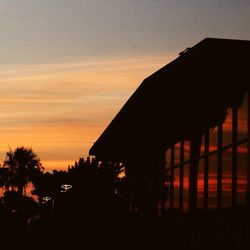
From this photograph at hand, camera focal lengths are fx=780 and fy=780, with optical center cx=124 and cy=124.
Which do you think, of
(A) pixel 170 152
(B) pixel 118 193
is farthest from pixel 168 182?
(B) pixel 118 193

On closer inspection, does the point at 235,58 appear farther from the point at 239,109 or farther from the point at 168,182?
the point at 168,182

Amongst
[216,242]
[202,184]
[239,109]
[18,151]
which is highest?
[18,151]

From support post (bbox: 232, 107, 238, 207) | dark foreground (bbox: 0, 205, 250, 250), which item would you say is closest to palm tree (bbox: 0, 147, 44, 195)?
dark foreground (bbox: 0, 205, 250, 250)

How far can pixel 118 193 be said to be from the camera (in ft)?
86.6

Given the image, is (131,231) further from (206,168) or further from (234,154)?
(234,154)

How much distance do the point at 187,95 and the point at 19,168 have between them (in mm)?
79132

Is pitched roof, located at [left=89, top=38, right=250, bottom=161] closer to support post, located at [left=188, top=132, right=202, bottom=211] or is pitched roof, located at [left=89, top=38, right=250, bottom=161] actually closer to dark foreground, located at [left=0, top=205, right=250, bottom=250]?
support post, located at [left=188, top=132, right=202, bottom=211]

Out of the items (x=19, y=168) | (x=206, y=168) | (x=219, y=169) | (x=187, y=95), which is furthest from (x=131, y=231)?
(x=19, y=168)

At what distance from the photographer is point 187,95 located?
14641mm

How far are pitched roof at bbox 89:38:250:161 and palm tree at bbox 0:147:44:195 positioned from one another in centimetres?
7306

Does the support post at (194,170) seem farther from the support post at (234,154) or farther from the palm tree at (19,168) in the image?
the palm tree at (19,168)

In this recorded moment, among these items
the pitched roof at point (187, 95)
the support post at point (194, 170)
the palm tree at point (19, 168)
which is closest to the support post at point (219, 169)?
the pitched roof at point (187, 95)

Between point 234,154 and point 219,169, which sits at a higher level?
point 234,154

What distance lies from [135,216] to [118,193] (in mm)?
5990
